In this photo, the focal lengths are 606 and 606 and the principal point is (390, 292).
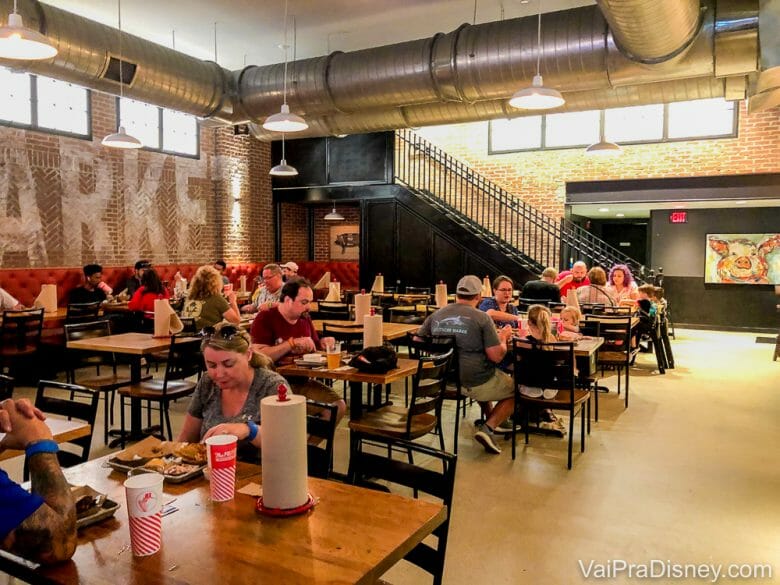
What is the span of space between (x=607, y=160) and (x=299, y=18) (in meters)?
6.78

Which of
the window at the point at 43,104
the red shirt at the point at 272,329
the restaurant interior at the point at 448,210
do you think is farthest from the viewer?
the window at the point at 43,104

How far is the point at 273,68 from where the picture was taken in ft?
24.9

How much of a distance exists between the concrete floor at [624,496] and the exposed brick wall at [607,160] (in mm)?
5870

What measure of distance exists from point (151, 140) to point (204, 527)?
9908 millimetres

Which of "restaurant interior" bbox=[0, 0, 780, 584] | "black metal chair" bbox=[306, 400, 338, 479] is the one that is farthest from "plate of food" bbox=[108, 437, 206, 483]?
"black metal chair" bbox=[306, 400, 338, 479]

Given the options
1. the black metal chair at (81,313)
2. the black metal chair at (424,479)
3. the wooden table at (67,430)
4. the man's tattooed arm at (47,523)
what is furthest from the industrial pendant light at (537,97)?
the black metal chair at (81,313)

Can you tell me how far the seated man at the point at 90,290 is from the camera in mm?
7781

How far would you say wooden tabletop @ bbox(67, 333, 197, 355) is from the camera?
4.64m

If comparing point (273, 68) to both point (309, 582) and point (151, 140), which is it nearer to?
point (151, 140)

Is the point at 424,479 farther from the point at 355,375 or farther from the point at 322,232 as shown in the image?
the point at 322,232

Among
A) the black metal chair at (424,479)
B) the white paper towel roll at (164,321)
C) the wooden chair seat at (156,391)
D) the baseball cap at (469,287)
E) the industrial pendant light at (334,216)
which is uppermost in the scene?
the industrial pendant light at (334,216)

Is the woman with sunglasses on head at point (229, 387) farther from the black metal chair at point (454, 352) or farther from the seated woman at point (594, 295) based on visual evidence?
the seated woman at point (594, 295)

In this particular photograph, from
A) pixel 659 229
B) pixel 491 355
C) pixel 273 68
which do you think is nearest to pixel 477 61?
pixel 273 68

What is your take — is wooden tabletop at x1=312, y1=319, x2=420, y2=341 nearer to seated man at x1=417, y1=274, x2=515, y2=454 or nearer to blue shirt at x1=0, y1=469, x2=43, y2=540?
seated man at x1=417, y1=274, x2=515, y2=454
